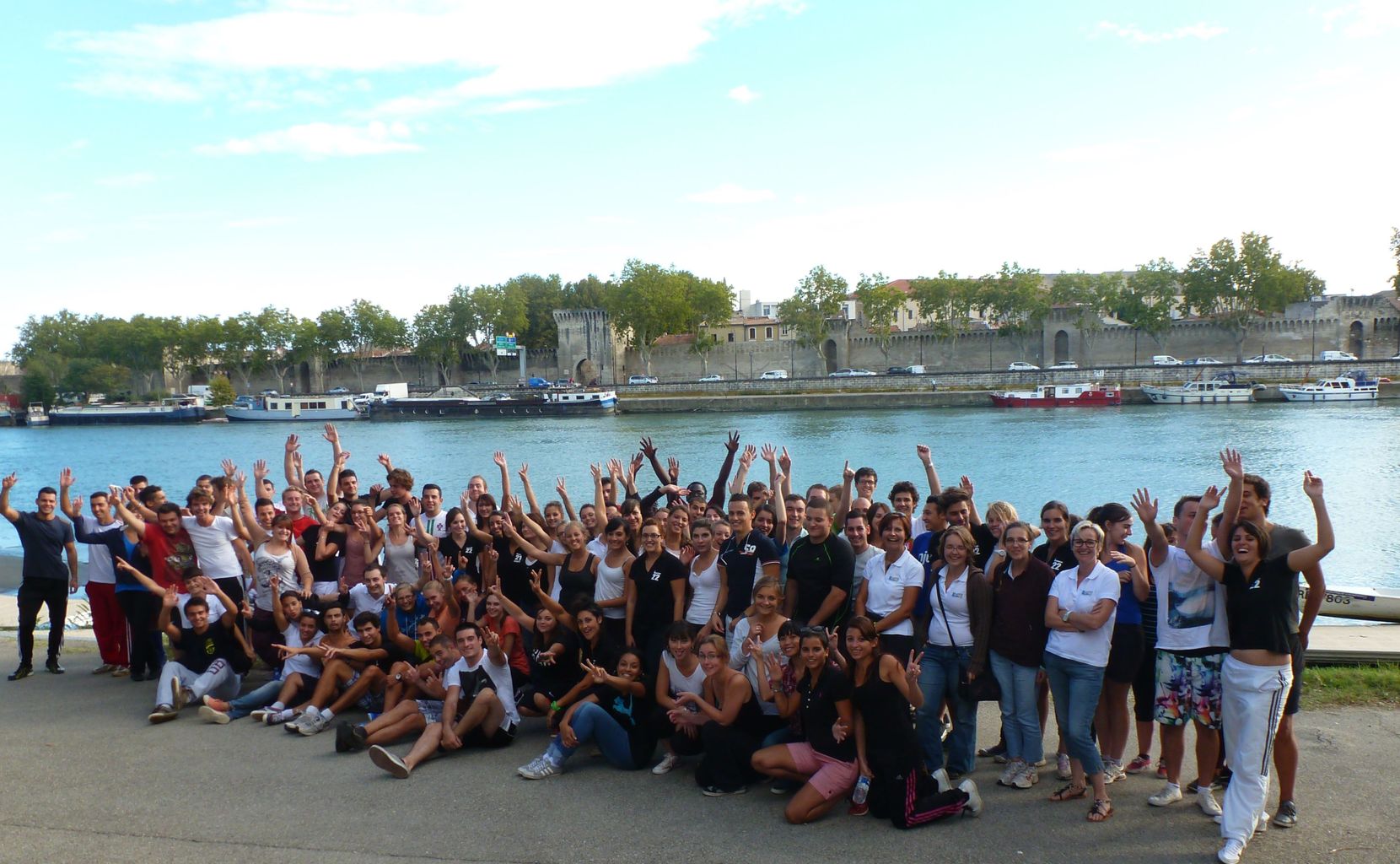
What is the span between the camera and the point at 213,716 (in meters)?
6.01

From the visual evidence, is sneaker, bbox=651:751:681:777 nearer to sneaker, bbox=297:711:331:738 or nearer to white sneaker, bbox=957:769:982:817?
white sneaker, bbox=957:769:982:817

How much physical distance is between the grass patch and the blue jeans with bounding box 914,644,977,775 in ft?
7.52

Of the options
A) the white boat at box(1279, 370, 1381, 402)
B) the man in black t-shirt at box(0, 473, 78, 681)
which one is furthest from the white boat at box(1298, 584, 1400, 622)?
the white boat at box(1279, 370, 1381, 402)

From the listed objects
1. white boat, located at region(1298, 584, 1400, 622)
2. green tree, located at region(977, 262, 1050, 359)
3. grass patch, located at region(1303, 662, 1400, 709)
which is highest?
green tree, located at region(977, 262, 1050, 359)

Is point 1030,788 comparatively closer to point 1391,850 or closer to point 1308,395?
point 1391,850

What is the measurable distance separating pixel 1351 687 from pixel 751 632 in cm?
376

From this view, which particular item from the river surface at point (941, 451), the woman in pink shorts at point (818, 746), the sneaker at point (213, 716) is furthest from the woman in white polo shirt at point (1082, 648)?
the river surface at point (941, 451)

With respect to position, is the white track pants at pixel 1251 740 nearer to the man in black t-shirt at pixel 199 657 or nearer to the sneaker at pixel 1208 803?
the sneaker at pixel 1208 803

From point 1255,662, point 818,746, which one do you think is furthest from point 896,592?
point 1255,662

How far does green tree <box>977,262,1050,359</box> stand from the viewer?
7256cm

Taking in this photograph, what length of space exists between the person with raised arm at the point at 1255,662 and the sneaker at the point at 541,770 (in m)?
3.12

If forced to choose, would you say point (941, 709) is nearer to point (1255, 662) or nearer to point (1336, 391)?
point (1255, 662)

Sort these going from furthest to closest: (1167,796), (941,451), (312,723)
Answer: (941,451) → (312,723) → (1167,796)

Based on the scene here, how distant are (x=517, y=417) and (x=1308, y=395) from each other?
4687 centimetres
